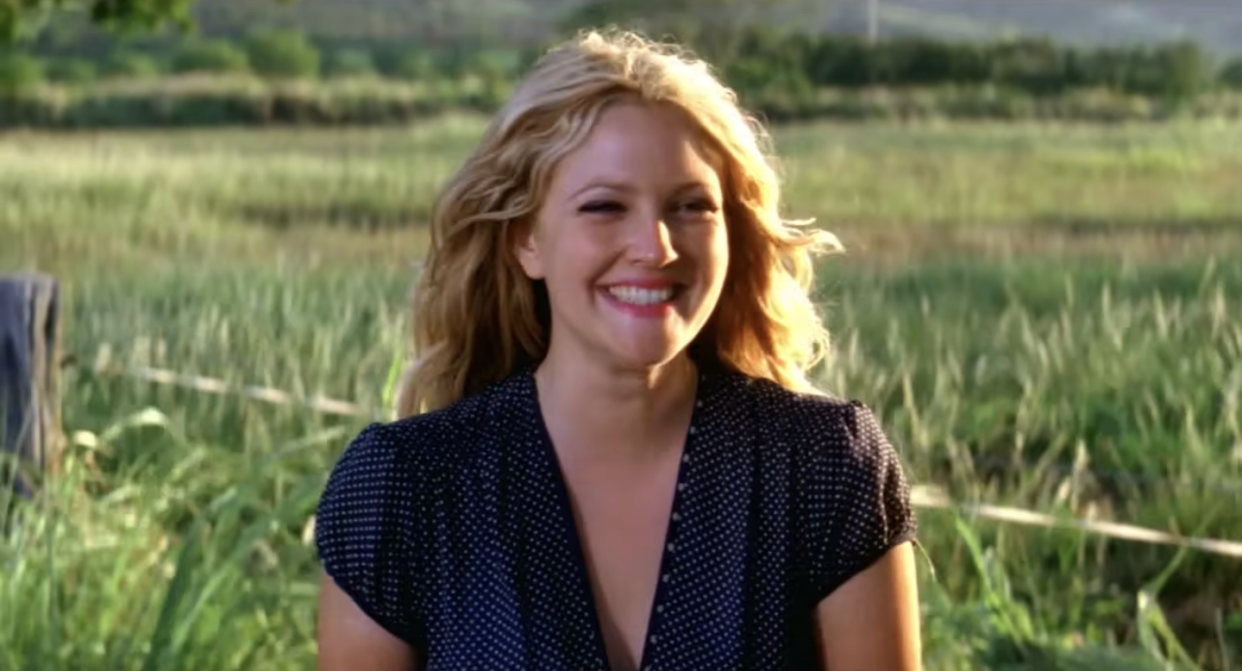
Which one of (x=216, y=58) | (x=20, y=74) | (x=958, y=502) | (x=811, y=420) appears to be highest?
(x=811, y=420)

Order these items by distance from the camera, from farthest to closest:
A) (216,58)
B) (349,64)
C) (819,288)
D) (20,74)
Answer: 1. (20,74)
2. (216,58)
3. (349,64)
4. (819,288)

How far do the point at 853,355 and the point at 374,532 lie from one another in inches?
85.1

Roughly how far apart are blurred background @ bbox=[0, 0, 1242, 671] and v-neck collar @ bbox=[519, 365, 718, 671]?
0.62 meters

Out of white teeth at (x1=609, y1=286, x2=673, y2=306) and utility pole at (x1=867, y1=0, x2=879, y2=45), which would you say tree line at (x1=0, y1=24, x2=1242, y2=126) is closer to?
utility pole at (x1=867, y1=0, x2=879, y2=45)

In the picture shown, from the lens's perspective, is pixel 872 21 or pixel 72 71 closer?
pixel 872 21

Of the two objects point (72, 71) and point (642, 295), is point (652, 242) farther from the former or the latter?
point (72, 71)

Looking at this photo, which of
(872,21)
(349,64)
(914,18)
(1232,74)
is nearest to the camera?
(1232,74)

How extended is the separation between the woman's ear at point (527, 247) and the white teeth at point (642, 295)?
0.12 metres

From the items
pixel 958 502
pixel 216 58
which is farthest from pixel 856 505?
pixel 216 58

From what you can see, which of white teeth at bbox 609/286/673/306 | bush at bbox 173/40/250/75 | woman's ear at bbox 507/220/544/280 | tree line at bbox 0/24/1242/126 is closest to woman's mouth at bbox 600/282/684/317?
white teeth at bbox 609/286/673/306

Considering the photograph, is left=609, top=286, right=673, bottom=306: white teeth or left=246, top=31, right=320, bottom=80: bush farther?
left=246, top=31, right=320, bottom=80: bush

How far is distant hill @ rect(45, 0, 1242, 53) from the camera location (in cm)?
645

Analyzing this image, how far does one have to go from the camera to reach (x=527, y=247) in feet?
6.97

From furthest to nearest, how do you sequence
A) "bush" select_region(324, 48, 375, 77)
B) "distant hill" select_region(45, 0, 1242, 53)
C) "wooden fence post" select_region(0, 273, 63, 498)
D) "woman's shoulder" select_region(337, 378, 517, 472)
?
"bush" select_region(324, 48, 375, 77) → "distant hill" select_region(45, 0, 1242, 53) → "wooden fence post" select_region(0, 273, 63, 498) → "woman's shoulder" select_region(337, 378, 517, 472)
